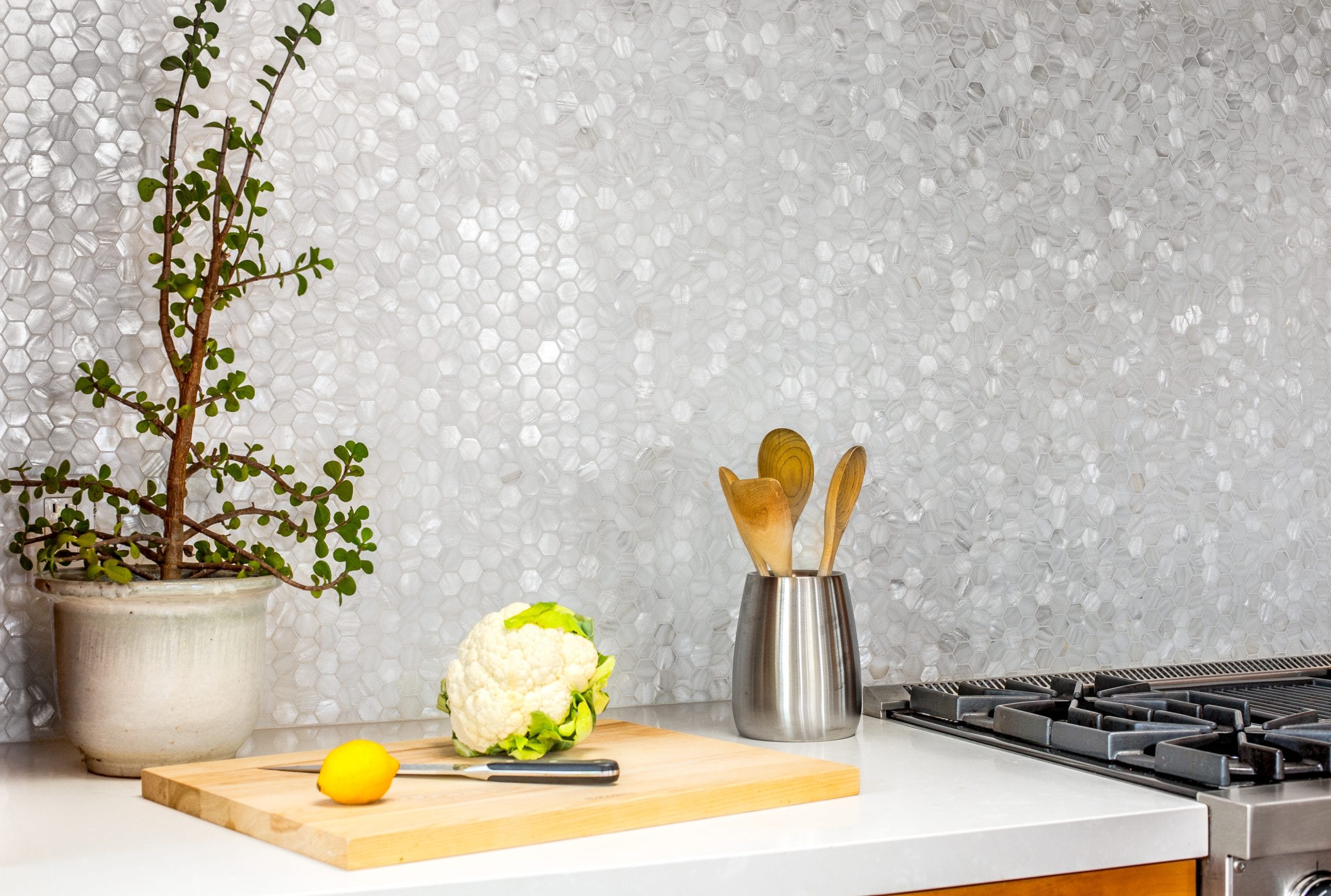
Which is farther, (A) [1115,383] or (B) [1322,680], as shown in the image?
(A) [1115,383]

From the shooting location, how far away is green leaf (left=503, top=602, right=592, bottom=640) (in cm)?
112

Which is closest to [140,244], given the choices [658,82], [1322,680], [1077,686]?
[658,82]

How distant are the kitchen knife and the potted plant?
13cm

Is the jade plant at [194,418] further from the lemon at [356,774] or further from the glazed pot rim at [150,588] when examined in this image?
the lemon at [356,774]

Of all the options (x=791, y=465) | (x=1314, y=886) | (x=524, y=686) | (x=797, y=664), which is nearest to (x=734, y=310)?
(x=791, y=465)

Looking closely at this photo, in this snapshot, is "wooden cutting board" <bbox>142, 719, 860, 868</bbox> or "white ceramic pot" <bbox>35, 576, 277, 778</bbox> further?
"white ceramic pot" <bbox>35, 576, 277, 778</bbox>

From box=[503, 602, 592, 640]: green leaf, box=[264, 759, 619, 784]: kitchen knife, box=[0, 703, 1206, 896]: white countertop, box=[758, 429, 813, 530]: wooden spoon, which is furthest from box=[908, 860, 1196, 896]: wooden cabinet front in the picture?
box=[758, 429, 813, 530]: wooden spoon

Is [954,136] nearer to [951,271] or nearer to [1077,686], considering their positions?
[951,271]

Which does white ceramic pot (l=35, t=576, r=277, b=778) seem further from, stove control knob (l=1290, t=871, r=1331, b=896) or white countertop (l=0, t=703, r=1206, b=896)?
stove control knob (l=1290, t=871, r=1331, b=896)

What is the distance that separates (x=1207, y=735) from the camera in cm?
114

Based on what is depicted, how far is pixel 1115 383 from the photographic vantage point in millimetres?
1734

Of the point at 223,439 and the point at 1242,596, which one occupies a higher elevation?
the point at 223,439

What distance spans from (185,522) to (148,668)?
0.14 m

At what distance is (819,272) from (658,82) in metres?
0.30
